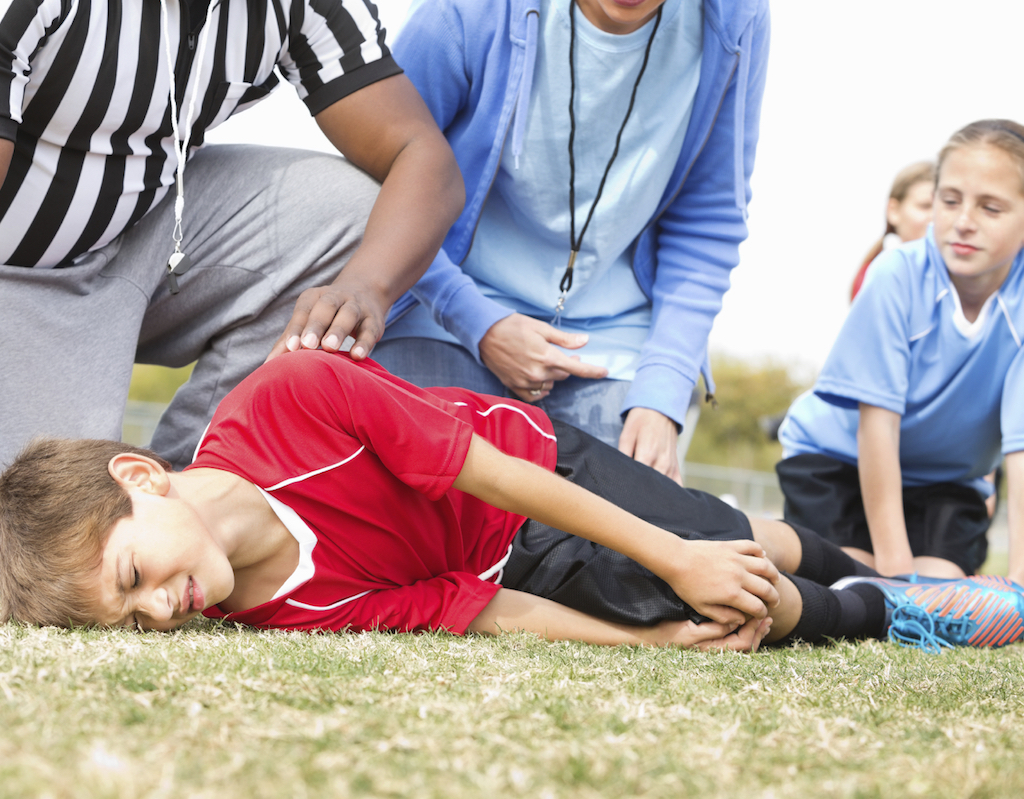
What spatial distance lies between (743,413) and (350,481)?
25.3 meters

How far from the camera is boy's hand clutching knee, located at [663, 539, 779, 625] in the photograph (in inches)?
65.5

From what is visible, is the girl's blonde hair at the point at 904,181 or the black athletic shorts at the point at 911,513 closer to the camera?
the black athletic shorts at the point at 911,513

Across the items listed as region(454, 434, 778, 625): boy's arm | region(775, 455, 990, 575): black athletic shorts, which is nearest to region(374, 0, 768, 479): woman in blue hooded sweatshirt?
region(454, 434, 778, 625): boy's arm

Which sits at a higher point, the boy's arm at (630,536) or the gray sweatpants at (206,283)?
the gray sweatpants at (206,283)

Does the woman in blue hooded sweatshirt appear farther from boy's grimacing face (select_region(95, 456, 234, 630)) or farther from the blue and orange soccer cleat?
boy's grimacing face (select_region(95, 456, 234, 630))

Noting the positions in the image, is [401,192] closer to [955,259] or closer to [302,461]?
[302,461]

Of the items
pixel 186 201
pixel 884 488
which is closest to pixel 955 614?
pixel 884 488

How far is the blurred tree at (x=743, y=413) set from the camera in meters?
24.7

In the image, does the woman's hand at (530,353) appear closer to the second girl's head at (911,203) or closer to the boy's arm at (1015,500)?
the boy's arm at (1015,500)

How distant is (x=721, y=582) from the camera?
5.47 ft

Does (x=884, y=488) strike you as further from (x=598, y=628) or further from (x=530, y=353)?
(x=598, y=628)

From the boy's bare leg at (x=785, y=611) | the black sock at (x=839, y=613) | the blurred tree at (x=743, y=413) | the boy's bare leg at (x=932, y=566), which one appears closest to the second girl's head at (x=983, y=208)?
the boy's bare leg at (x=932, y=566)

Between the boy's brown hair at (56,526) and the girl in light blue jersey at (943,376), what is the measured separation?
203cm

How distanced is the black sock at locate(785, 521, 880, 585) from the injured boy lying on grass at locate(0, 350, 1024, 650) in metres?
0.30
